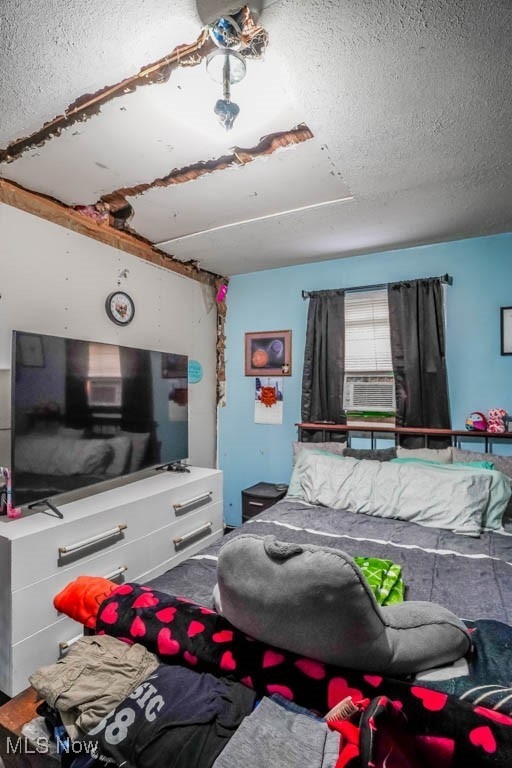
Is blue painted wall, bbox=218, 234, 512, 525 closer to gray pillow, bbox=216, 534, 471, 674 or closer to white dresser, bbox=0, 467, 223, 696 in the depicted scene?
white dresser, bbox=0, 467, 223, 696

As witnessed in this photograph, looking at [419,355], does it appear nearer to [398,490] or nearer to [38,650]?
[398,490]

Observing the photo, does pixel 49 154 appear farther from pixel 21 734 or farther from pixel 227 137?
pixel 21 734

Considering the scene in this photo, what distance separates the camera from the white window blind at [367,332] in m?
3.15

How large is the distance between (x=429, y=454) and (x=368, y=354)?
0.91 m

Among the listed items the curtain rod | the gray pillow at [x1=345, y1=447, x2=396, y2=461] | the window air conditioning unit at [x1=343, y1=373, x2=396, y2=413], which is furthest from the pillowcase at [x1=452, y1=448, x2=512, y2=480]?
the curtain rod

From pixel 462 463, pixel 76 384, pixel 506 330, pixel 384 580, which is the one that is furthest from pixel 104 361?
pixel 506 330

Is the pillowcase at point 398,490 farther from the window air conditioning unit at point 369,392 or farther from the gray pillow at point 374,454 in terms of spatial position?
the window air conditioning unit at point 369,392

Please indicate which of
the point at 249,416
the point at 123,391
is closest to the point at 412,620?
the point at 123,391

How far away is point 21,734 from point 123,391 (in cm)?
182

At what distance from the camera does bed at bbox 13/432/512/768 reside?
2.27 ft

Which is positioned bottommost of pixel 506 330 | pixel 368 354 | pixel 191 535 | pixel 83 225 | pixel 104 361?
pixel 191 535

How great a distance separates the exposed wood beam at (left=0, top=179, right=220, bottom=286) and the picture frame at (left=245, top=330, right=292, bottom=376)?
0.83 metres

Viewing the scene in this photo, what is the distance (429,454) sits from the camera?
273 centimetres

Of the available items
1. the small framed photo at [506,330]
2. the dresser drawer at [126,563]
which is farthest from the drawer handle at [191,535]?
the small framed photo at [506,330]
